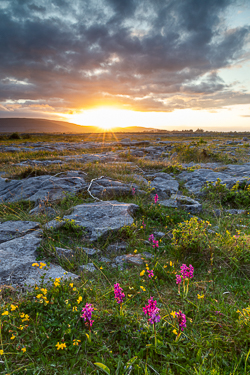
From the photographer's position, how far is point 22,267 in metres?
2.86

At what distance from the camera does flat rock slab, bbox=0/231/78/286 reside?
105 inches

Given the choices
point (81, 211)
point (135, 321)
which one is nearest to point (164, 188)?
point (81, 211)

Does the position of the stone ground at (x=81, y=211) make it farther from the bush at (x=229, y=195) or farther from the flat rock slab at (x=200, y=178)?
the bush at (x=229, y=195)

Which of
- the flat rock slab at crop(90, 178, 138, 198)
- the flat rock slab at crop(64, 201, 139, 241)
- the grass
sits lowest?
the grass

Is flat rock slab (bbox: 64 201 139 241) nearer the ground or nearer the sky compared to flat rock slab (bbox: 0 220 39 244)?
nearer the sky

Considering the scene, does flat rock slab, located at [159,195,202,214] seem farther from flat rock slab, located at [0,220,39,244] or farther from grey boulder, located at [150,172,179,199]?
flat rock slab, located at [0,220,39,244]

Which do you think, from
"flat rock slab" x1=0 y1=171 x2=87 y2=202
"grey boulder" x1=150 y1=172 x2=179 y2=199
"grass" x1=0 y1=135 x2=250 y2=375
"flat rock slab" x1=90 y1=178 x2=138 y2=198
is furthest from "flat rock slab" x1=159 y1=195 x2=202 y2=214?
"flat rock slab" x1=0 y1=171 x2=87 y2=202

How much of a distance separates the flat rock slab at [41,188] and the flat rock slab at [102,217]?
61.8 inches

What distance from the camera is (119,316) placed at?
2242 mm

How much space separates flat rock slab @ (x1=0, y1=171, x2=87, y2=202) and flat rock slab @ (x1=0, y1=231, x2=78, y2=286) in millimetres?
2610

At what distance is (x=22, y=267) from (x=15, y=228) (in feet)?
5.53

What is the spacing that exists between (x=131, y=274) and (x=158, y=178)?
593cm

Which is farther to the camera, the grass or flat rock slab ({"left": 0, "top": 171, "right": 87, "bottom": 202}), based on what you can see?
flat rock slab ({"left": 0, "top": 171, "right": 87, "bottom": 202})

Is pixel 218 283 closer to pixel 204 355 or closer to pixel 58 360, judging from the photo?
pixel 204 355
